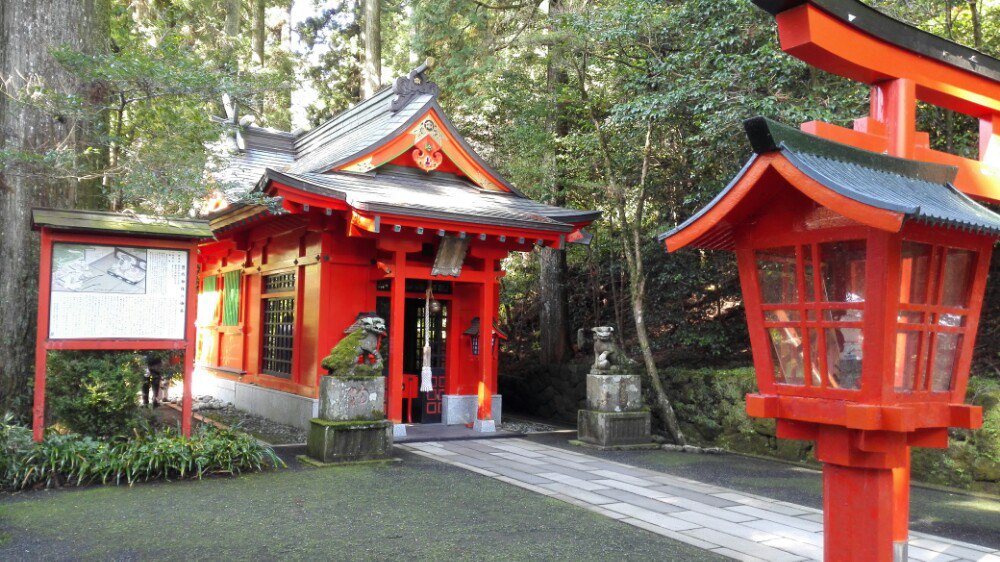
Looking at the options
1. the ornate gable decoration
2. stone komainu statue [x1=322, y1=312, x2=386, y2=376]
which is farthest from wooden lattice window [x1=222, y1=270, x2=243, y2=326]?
stone komainu statue [x1=322, y1=312, x2=386, y2=376]

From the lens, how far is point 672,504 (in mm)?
6879

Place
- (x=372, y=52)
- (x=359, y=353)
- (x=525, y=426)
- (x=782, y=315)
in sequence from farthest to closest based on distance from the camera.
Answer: (x=372, y=52)
(x=525, y=426)
(x=359, y=353)
(x=782, y=315)

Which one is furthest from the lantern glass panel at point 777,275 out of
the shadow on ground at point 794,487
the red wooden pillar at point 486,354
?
the red wooden pillar at point 486,354

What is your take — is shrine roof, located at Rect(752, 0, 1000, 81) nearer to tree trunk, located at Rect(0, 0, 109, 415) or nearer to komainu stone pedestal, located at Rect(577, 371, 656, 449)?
komainu stone pedestal, located at Rect(577, 371, 656, 449)

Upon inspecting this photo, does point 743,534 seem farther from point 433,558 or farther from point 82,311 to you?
point 82,311

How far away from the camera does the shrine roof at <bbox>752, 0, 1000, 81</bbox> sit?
387cm

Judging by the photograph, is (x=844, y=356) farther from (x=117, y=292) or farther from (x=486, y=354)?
(x=486, y=354)

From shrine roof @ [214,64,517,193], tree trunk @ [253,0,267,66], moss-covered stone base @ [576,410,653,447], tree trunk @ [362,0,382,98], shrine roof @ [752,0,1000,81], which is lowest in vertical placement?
moss-covered stone base @ [576,410,653,447]

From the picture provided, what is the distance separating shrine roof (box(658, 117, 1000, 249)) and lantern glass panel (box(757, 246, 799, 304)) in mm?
387

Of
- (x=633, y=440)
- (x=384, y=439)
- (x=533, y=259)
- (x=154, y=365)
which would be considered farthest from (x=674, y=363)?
(x=154, y=365)

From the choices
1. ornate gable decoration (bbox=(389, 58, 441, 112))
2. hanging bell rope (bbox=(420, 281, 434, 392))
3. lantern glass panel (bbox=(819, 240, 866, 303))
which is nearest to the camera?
lantern glass panel (bbox=(819, 240, 866, 303))

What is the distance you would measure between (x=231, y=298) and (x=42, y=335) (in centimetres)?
720

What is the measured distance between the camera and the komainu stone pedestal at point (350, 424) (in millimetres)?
8328

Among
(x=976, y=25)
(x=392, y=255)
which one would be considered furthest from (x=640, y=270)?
(x=976, y=25)
